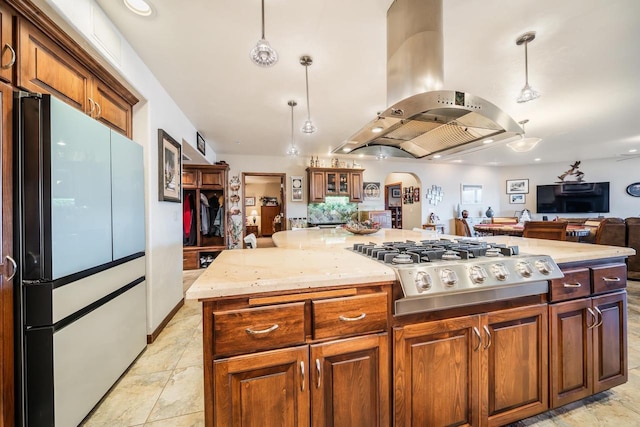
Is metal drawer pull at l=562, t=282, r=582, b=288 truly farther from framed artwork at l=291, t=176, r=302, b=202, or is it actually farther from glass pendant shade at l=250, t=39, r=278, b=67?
framed artwork at l=291, t=176, r=302, b=202

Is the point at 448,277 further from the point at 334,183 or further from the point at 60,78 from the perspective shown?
the point at 334,183

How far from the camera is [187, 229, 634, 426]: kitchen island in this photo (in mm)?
885

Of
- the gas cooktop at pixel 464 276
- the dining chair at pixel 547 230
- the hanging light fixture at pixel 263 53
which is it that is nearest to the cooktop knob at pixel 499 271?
the gas cooktop at pixel 464 276

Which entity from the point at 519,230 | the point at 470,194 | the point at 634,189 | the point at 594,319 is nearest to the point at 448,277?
the point at 594,319

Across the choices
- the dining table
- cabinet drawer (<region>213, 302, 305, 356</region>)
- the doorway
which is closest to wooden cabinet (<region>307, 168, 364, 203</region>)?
the dining table

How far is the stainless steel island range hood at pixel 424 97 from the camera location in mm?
1287

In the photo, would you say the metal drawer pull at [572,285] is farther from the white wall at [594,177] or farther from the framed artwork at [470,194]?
the white wall at [594,177]

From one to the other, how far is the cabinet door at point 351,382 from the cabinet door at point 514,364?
0.53m

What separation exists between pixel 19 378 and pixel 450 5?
306cm

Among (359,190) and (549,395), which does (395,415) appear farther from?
(359,190)

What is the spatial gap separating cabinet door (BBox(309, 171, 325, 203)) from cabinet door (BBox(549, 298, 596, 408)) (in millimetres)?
4699

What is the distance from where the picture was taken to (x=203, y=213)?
511 cm

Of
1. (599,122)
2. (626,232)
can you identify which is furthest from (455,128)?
(626,232)

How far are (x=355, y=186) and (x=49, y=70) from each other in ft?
17.0
